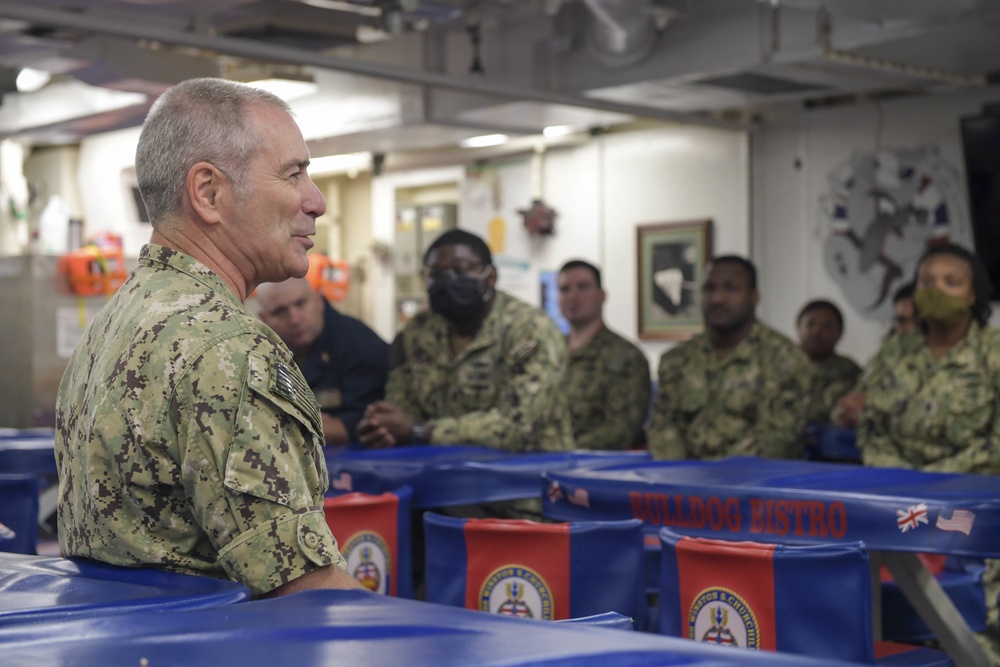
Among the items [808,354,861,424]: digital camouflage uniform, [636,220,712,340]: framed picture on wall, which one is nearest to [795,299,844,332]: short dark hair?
[808,354,861,424]: digital camouflage uniform

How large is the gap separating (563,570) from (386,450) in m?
1.50

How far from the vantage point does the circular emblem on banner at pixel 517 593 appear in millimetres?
2924

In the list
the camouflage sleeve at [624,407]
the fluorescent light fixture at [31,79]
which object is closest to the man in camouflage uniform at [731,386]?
the camouflage sleeve at [624,407]

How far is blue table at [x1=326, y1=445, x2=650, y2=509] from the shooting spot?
381 centimetres

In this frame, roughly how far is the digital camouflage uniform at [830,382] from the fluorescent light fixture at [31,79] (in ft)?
15.7

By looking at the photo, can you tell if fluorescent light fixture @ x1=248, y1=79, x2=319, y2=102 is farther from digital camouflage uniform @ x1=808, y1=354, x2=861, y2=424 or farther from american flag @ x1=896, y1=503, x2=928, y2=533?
american flag @ x1=896, y1=503, x2=928, y2=533

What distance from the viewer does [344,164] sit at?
10.2 m

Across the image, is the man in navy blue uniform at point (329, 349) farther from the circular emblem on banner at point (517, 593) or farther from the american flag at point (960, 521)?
the american flag at point (960, 521)

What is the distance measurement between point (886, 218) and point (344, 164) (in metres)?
4.58

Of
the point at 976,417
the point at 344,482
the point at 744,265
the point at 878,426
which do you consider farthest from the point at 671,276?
the point at 344,482

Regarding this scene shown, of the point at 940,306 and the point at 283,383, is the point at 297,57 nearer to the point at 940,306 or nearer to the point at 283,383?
the point at 940,306

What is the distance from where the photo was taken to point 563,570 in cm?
289

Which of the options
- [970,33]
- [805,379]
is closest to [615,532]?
[805,379]

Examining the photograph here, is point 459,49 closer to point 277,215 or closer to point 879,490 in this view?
point 879,490
